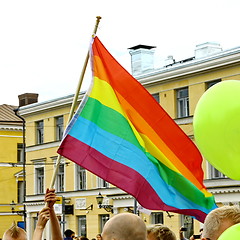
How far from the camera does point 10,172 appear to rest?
57.3 m

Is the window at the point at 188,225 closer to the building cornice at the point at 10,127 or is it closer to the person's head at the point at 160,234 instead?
the building cornice at the point at 10,127

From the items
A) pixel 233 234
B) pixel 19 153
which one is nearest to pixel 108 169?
pixel 233 234

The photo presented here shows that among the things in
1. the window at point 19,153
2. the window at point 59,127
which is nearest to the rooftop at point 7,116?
the window at point 19,153

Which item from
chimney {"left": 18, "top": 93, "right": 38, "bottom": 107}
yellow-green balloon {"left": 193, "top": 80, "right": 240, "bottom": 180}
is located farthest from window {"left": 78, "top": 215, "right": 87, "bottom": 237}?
yellow-green balloon {"left": 193, "top": 80, "right": 240, "bottom": 180}

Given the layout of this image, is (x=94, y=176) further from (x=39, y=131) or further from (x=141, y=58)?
(x=141, y=58)

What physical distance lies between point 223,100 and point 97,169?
357 centimetres

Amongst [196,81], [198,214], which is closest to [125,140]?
[198,214]

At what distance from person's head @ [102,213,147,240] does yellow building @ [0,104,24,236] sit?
51419 millimetres

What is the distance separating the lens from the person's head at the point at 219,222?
5305mm

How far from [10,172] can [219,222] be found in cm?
5248

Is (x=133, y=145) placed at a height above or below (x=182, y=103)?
below

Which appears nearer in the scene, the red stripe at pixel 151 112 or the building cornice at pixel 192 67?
the red stripe at pixel 151 112

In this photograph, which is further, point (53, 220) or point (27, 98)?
point (27, 98)

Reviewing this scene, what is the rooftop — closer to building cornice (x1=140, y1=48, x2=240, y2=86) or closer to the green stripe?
building cornice (x1=140, y1=48, x2=240, y2=86)
